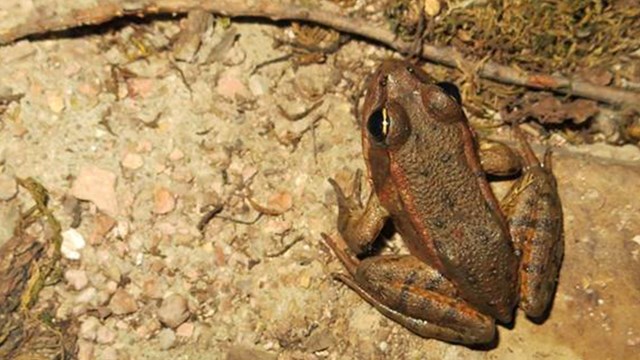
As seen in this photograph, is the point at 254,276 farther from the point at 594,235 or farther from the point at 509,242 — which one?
the point at 594,235

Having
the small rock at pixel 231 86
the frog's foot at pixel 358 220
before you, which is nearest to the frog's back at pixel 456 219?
the frog's foot at pixel 358 220

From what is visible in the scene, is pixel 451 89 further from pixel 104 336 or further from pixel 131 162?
pixel 104 336

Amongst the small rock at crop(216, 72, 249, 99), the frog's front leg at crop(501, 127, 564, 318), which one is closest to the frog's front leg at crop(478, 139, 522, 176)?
the frog's front leg at crop(501, 127, 564, 318)

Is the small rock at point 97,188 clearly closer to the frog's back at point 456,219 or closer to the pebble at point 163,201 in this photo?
the pebble at point 163,201

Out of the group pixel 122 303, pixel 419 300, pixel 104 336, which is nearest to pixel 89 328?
pixel 104 336

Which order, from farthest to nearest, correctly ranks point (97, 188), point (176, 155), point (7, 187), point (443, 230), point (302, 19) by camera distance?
point (302, 19), point (176, 155), point (97, 188), point (7, 187), point (443, 230)

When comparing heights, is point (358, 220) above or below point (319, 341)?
above
